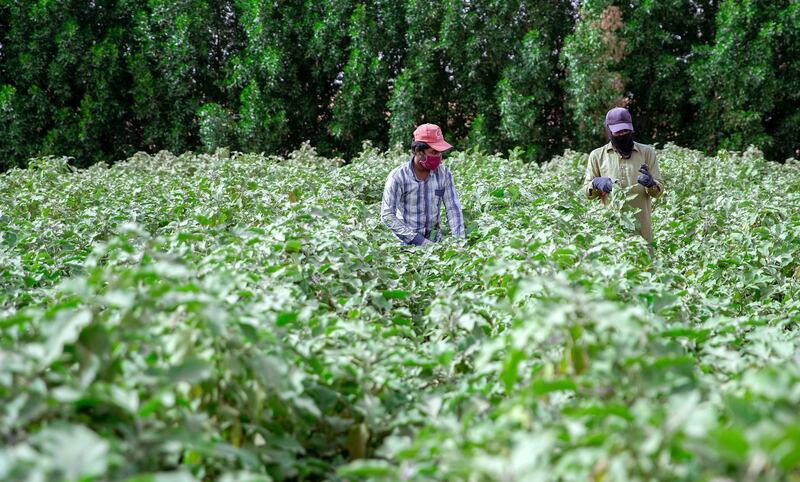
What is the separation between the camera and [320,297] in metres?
2.90

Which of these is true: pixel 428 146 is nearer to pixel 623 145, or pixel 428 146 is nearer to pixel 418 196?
pixel 418 196

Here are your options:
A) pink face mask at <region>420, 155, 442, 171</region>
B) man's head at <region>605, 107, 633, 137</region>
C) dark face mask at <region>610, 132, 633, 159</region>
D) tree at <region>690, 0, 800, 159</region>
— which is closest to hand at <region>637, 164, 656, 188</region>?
dark face mask at <region>610, 132, 633, 159</region>

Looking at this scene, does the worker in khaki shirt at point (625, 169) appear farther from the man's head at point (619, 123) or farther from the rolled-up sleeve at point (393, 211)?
the rolled-up sleeve at point (393, 211)

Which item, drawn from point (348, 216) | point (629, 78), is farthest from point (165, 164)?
point (629, 78)

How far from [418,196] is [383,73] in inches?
373

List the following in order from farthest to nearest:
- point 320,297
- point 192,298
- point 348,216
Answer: point 348,216 < point 320,297 < point 192,298

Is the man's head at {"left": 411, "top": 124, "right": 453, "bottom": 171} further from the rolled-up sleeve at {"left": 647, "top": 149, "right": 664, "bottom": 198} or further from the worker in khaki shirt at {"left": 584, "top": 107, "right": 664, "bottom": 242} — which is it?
the rolled-up sleeve at {"left": 647, "top": 149, "right": 664, "bottom": 198}

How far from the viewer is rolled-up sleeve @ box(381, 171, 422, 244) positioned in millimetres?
4449

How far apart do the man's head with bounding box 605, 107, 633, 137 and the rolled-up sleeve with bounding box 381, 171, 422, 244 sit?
1.23m

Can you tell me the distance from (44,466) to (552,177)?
6.08 meters

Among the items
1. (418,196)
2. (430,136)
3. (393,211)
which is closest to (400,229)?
(393,211)

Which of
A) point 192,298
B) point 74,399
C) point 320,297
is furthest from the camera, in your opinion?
point 320,297

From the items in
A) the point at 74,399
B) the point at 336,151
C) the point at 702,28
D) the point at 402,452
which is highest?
the point at 702,28

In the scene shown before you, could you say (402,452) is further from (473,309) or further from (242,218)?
(242,218)
